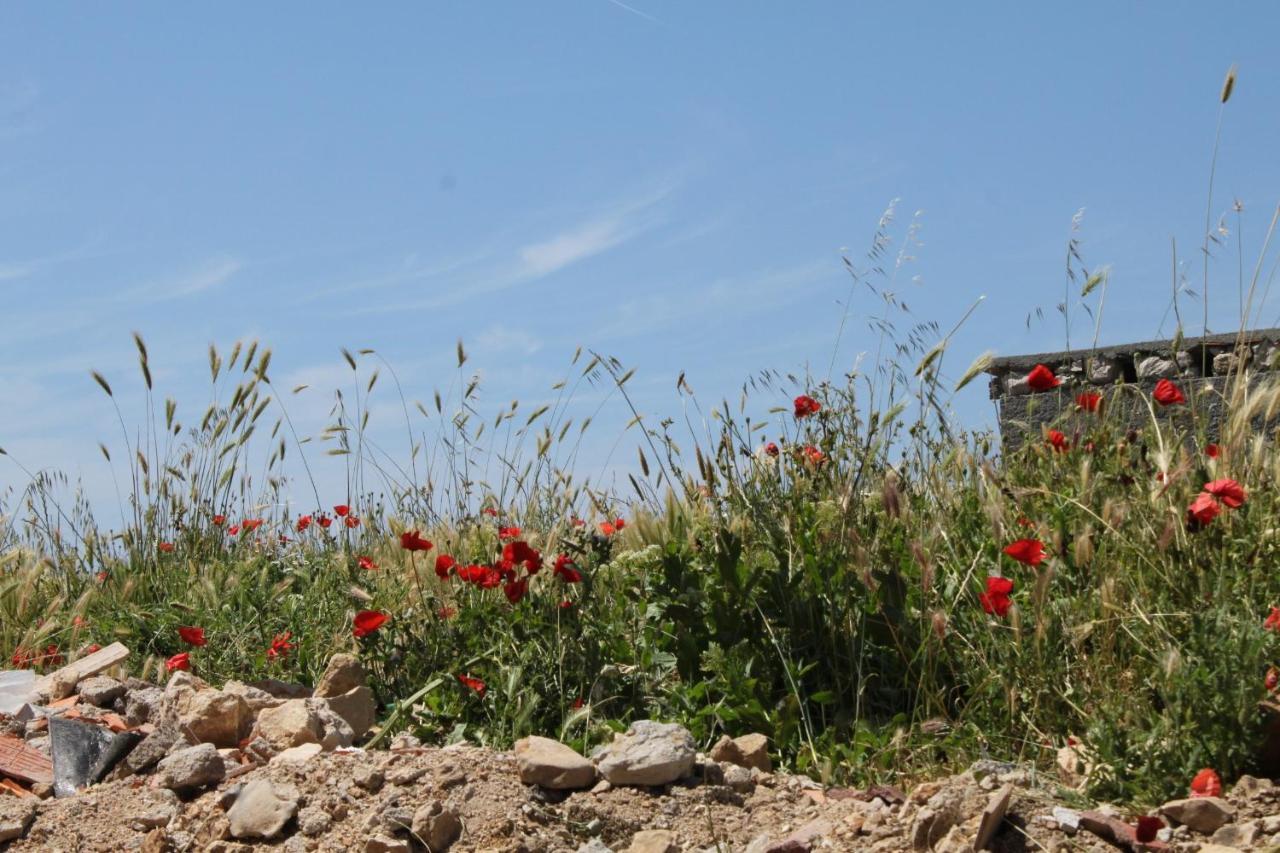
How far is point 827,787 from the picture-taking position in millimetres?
2941

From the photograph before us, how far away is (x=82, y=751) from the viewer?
3482 mm

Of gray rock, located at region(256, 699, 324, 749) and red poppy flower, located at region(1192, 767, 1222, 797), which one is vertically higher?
gray rock, located at region(256, 699, 324, 749)

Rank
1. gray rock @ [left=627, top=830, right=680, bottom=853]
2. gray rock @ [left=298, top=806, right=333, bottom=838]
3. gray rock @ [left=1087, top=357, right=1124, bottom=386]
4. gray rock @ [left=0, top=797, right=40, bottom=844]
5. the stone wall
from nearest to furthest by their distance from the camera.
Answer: gray rock @ [left=627, top=830, right=680, bottom=853], gray rock @ [left=298, top=806, right=333, bottom=838], gray rock @ [left=0, top=797, right=40, bottom=844], the stone wall, gray rock @ [left=1087, top=357, right=1124, bottom=386]

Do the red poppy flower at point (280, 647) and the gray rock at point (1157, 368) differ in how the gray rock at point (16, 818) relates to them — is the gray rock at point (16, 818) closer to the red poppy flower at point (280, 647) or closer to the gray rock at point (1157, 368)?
the red poppy flower at point (280, 647)

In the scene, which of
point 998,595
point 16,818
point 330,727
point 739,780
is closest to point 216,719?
point 330,727

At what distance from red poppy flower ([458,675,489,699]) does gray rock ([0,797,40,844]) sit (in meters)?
1.16

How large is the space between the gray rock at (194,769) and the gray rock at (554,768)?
869mm

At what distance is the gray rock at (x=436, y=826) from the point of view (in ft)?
8.50

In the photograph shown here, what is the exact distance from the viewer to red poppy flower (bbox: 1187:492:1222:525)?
293cm

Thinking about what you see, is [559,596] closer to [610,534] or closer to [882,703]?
[610,534]

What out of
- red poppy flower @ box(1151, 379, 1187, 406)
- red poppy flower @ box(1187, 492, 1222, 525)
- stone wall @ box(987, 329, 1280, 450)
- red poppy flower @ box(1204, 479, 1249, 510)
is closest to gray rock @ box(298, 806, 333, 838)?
red poppy flower @ box(1187, 492, 1222, 525)

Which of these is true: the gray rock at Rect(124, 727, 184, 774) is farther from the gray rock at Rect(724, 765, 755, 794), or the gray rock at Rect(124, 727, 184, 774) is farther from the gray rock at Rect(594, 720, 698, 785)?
the gray rock at Rect(724, 765, 755, 794)

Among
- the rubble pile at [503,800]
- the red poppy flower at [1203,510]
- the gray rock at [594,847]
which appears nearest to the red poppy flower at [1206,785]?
the rubble pile at [503,800]

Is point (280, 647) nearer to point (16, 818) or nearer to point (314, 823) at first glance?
point (16, 818)
